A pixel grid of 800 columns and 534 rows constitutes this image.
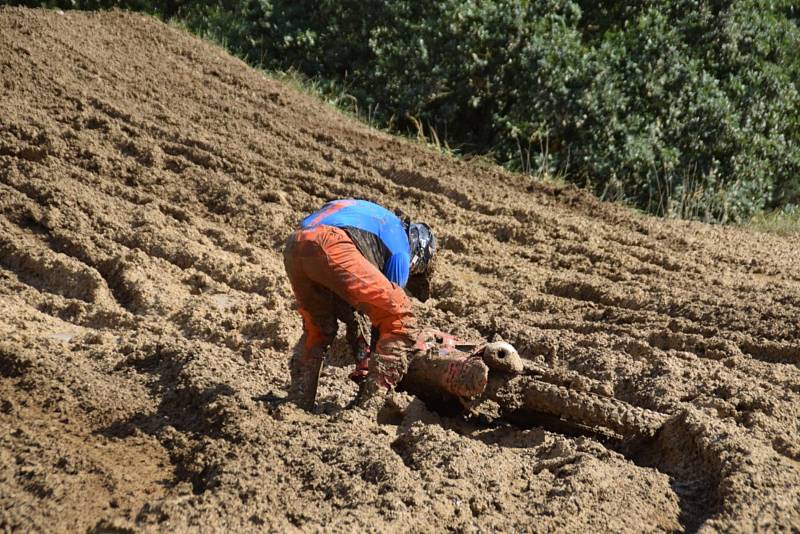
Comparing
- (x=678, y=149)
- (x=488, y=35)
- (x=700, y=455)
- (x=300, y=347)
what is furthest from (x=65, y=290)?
(x=678, y=149)

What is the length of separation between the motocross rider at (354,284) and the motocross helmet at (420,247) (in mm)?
15

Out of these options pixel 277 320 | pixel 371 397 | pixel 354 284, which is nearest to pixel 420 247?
pixel 354 284

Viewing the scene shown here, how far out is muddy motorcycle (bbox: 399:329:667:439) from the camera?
5297mm

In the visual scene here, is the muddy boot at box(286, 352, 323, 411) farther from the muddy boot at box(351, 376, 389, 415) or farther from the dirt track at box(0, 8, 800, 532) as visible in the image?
the muddy boot at box(351, 376, 389, 415)

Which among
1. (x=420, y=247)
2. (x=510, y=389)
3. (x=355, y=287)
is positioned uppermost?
(x=420, y=247)

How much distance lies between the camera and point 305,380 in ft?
18.2

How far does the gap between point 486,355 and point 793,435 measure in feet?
5.63

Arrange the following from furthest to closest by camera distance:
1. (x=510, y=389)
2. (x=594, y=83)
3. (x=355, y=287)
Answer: (x=594, y=83) → (x=510, y=389) → (x=355, y=287)

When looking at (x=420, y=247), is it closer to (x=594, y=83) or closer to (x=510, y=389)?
(x=510, y=389)

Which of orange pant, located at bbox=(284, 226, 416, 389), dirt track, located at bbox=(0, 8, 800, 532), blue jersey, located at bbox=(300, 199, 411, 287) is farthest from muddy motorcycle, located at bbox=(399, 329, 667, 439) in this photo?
blue jersey, located at bbox=(300, 199, 411, 287)

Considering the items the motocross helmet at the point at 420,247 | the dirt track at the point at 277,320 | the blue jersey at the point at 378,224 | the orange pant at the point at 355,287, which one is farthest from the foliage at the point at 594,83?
the orange pant at the point at 355,287

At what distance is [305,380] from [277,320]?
1227 mm

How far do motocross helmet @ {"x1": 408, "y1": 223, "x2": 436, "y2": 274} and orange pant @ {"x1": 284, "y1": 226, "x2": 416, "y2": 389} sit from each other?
48 cm

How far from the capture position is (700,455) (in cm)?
489
